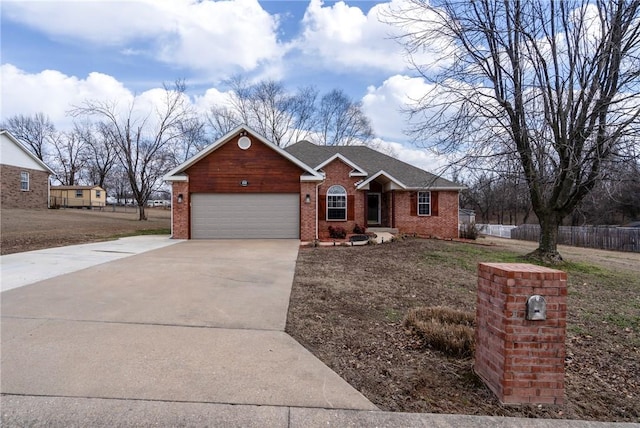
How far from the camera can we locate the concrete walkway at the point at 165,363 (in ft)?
8.73

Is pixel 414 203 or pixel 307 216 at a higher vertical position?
pixel 414 203

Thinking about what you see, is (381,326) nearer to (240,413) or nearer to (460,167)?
(240,413)

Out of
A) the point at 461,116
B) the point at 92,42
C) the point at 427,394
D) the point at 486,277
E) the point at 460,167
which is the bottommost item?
the point at 427,394

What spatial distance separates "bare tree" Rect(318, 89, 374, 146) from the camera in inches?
1495

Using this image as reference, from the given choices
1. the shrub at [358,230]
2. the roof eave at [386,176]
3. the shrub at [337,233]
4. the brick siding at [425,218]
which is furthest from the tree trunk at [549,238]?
the shrub at [337,233]

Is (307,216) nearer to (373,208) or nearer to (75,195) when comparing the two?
(373,208)

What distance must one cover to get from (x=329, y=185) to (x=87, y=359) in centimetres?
1552

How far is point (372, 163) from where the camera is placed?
2170cm

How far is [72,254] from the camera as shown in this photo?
10258mm

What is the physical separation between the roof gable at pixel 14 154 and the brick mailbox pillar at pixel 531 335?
115 ft

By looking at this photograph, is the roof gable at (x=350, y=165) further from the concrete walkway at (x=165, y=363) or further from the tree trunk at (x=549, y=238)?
the concrete walkway at (x=165, y=363)

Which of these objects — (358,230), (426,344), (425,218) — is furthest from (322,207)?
(426,344)

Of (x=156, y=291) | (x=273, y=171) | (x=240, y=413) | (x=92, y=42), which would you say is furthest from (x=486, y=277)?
(x=92, y=42)

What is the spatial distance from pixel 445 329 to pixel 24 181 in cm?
3622
